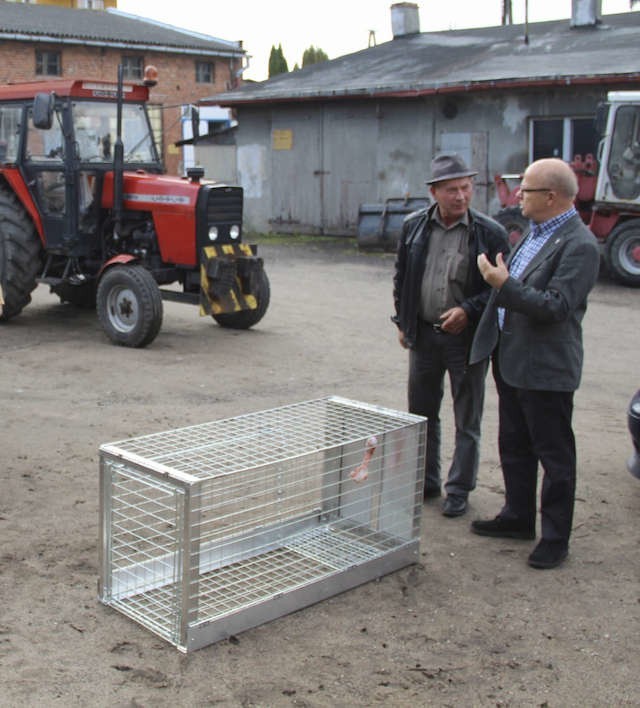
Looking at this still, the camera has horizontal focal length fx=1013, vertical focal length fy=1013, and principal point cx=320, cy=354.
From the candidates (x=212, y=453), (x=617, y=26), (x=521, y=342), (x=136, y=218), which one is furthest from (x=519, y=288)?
(x=617, y=26)

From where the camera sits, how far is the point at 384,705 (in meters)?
3.31

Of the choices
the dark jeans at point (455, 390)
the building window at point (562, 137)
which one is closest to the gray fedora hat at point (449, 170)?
the dark jeans at point (455, 390)

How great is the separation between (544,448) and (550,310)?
0.64 metres

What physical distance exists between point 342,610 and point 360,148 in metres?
16.7

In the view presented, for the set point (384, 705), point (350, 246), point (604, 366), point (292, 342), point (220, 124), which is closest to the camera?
point (384, 705)

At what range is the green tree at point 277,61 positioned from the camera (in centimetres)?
5462

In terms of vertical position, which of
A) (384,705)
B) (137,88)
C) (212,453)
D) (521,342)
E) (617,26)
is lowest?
(384,705)

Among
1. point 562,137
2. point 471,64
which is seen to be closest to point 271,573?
point 562,137

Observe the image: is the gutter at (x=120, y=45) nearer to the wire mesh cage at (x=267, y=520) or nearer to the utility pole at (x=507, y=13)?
the utility pole at (x=507, y=13)

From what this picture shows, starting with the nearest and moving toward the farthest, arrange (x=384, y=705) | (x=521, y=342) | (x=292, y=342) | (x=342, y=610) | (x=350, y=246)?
(x=384, y=705)
(x=342, y=610)
(x=521, y=342)
(x=292, y=342)
(x=350, y=246)

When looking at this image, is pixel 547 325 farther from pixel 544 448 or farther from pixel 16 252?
pixel 16 252

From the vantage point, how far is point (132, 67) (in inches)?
1390

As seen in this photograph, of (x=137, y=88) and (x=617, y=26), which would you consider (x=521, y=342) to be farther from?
(x=617, y=26)

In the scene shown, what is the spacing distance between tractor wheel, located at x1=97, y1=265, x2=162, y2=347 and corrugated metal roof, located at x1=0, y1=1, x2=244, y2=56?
997 inches
